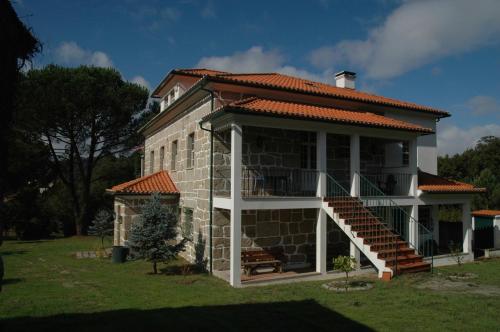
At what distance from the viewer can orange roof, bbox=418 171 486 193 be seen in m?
13.2

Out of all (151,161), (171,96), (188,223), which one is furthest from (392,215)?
(151,161)

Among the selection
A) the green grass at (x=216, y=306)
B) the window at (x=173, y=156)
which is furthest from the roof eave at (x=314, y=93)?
the window at (x=173, y=156)

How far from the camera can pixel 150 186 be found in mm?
14758

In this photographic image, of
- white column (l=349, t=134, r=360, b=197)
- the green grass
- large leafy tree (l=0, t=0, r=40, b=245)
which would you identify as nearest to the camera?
large leafy tree (l=0, t=0, r=40, b=245)

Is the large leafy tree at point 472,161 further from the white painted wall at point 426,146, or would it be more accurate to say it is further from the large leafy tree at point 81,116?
the large leafy tree at point 81,116

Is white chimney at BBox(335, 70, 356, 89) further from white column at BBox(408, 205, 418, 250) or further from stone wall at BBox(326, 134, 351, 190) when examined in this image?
white column at BBox(408, 205, 418, 250)

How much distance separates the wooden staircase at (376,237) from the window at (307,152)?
202cm

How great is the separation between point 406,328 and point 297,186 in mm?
6800

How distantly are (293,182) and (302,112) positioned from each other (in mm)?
2823

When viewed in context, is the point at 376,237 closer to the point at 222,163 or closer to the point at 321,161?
the point at 321,161

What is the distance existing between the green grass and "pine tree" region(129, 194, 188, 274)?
0.60m

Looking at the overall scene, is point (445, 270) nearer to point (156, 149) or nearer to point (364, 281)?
point (364, 281)

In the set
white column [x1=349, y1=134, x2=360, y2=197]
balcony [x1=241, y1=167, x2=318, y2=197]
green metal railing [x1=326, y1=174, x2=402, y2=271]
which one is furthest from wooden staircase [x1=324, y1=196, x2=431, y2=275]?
balcony [x1=241, y1=167, x2=318, y2=197]

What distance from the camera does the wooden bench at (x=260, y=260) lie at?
10.8 metres
